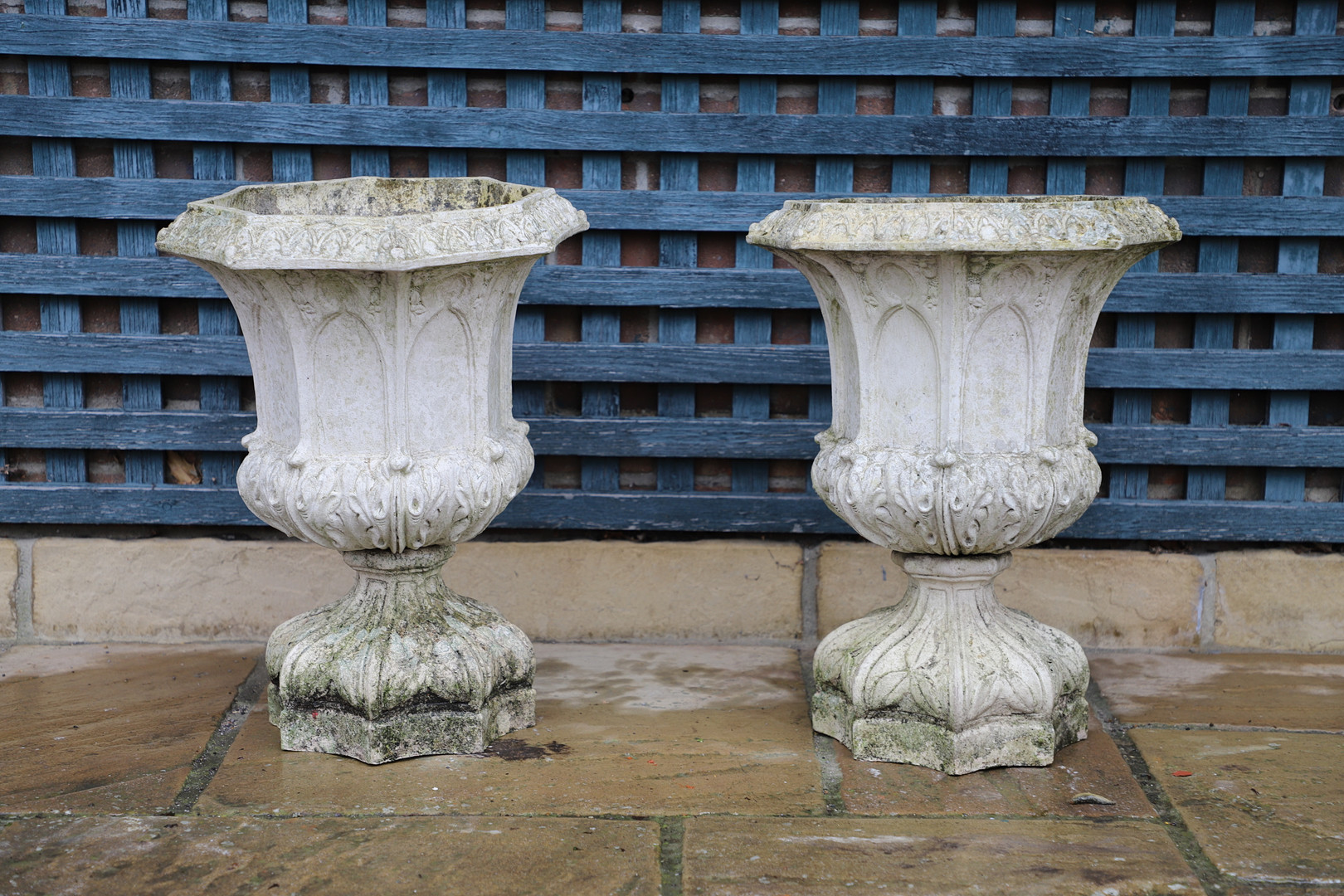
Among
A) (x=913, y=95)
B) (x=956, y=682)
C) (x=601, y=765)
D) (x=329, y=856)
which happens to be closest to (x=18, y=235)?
(x=329, y=856)

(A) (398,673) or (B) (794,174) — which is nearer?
(A) (398,673)

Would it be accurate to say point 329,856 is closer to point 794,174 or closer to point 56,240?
point 56,240

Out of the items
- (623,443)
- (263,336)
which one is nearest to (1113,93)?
(623,443)

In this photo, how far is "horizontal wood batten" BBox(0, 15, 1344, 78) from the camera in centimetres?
321

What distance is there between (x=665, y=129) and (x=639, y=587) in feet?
3.99

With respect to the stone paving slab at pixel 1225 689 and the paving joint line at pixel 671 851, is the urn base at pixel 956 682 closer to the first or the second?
the stone paving slab at pixel 1225 689

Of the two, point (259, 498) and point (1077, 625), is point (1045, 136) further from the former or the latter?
point (259, 498)

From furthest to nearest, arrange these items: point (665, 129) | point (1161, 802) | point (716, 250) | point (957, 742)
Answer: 1. point (716, 250)
2. point (665, 129)
3. point (957, 742)
4. point (1161, 802)

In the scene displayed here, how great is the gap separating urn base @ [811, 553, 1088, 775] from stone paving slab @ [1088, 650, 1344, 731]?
323mm

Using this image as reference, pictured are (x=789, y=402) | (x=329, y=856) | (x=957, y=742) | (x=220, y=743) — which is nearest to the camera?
(x=329, y=856)

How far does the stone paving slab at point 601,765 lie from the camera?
255 cm

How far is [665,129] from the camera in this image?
3.29m

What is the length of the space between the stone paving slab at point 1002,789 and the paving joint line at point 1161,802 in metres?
0.02

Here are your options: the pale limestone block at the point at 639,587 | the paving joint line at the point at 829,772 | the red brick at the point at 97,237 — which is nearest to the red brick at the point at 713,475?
the pale limestone block at the point at 639,587
